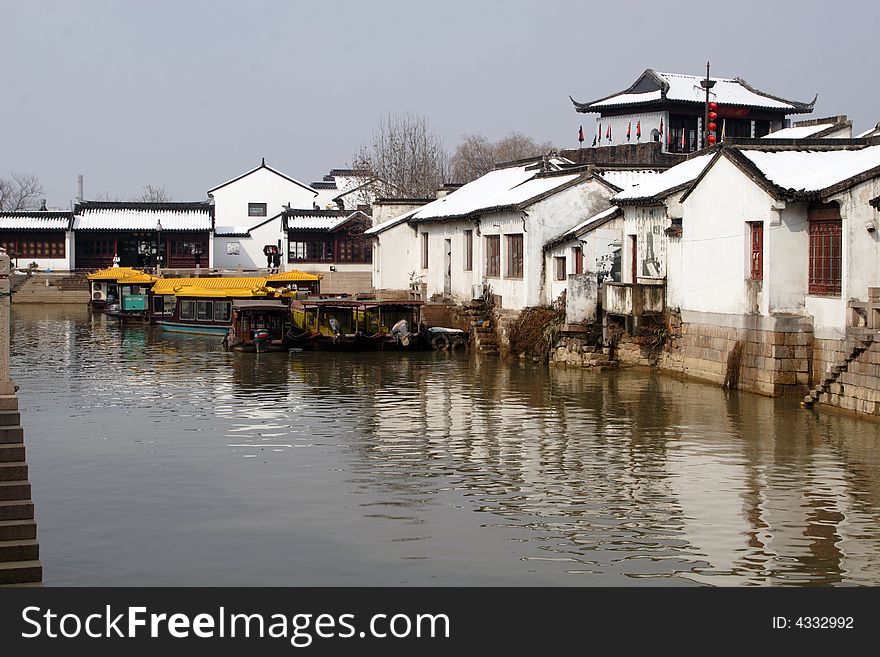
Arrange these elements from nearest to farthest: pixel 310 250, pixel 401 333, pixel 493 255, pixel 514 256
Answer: pixel 401 333
pixel 514 256
pixel 493 255
pixel 310 250

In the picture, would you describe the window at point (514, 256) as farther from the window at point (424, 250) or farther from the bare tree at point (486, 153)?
the bare tree at point (486, 153)

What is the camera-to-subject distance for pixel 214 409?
25141 mm

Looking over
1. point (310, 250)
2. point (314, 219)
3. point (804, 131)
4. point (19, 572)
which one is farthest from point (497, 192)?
point (19, 572)

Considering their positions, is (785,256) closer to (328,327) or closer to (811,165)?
(811,165)

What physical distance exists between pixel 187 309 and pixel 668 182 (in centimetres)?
2055

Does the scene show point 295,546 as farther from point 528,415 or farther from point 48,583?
point 528,415

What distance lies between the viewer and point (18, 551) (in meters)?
10.8

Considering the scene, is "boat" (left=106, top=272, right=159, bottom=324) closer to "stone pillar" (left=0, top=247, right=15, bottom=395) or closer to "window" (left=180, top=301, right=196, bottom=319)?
"window" (left=180, top=301, right=196, bottom=319)

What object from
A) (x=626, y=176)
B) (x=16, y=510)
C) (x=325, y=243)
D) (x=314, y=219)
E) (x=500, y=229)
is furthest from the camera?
(x=314, y=219)

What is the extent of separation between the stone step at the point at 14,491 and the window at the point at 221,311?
33.4 metres

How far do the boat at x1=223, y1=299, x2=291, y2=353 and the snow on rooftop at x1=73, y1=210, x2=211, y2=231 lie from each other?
3704 centimetres

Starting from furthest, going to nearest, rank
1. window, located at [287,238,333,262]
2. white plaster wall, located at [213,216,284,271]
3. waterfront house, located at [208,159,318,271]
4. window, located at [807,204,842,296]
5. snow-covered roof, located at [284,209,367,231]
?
waterfront house, located at [208,159,318,271] < white plaster wall, located at [213,216,284,271] < window, located at [287,238,333,262] < snow-covered roof, located at [284,209,367,231] < window, located at [807,204,842,296]

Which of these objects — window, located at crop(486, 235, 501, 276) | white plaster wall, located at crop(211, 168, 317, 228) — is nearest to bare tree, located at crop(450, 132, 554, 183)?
white plaster wall, located at crop(211, 168, 317, 228)

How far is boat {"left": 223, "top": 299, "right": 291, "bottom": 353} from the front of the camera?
37684mm
